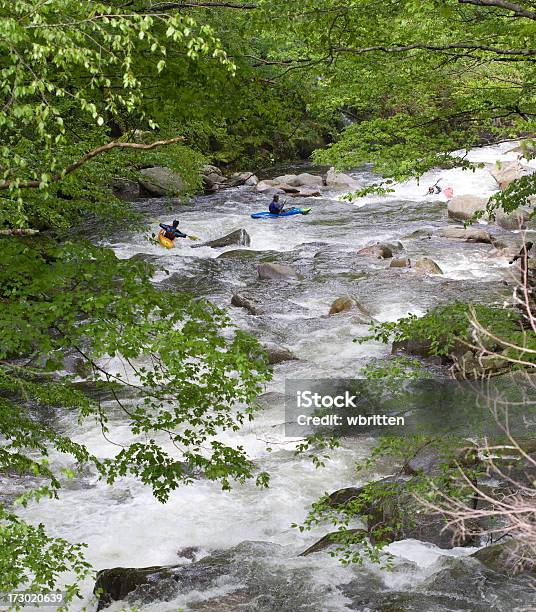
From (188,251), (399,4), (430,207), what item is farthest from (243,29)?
(430,207)

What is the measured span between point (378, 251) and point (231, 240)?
12.8ft

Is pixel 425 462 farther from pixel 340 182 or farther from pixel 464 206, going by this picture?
pixel 340 182

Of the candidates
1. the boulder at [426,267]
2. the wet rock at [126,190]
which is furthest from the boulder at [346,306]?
the wet rock at [126,190]

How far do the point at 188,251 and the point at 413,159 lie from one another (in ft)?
37.3

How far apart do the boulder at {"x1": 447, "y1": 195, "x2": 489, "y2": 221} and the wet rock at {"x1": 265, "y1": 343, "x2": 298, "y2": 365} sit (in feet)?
35.7

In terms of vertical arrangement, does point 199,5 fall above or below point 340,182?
above

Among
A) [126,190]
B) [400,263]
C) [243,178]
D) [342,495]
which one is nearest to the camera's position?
[342,495]

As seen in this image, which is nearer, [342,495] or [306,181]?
[342,495]

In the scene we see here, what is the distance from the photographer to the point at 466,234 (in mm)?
18422

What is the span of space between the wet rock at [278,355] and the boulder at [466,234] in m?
8.10

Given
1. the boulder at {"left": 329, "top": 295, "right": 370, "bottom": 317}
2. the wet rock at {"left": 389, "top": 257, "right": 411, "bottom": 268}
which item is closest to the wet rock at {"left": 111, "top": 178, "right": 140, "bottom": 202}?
the wet rock at {"left": 389, "top": 257, "right": 411, "bottom": 268}

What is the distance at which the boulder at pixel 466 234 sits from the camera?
59.5 ft

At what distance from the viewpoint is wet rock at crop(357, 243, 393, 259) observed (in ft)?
55.5

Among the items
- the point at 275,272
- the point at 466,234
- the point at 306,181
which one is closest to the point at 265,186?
the point at 306,181
